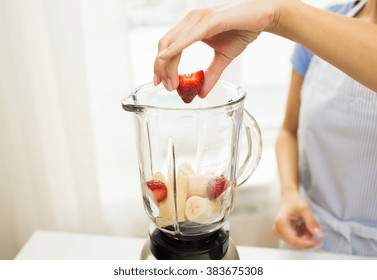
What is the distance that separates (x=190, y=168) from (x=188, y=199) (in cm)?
6

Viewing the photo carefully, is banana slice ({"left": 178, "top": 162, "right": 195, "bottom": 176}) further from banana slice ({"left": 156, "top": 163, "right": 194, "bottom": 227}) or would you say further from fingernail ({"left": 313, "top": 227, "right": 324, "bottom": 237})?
fingernail ({"left": 313, "top": 227, "right": 324, "bottom": 237})

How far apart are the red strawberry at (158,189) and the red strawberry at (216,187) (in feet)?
0.21

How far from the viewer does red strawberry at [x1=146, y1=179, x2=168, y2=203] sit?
23.6 inches

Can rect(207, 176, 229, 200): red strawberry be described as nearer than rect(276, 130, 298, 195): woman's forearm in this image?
Yes

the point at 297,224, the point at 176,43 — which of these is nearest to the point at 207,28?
the point at 176,43

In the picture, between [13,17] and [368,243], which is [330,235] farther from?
[13,17]

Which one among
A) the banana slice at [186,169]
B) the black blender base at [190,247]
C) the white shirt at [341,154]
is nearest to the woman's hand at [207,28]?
the banana slice at [186,169]

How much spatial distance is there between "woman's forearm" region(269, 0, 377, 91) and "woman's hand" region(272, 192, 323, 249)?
39 cm

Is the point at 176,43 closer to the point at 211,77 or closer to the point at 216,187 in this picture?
the point at 211,77

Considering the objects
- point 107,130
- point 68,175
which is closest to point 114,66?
point 107,130

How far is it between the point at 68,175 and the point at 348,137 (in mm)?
713

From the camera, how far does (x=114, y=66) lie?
41.3 inches

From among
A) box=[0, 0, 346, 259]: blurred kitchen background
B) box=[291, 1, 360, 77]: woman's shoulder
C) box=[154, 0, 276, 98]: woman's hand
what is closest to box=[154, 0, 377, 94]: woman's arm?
box=[154, 0, 276, 98]: woman's hand

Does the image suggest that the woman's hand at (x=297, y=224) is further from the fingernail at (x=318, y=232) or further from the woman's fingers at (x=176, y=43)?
the woman's fingers at (x=176, y=43)
